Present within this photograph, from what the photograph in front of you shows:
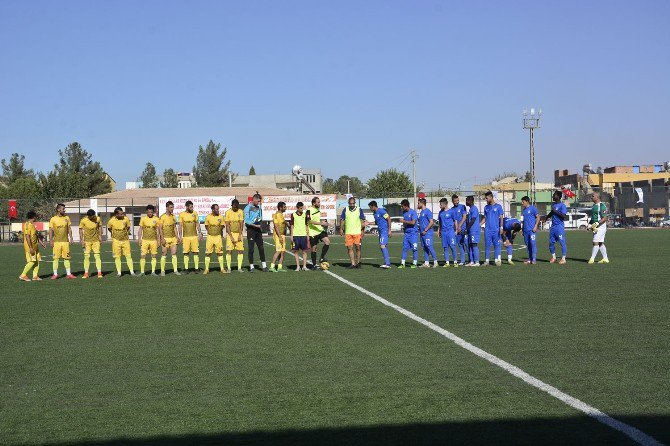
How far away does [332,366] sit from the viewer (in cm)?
781

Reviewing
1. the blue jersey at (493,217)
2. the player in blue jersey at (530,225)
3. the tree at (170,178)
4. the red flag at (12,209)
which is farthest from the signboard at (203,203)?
the tree at (170,178)

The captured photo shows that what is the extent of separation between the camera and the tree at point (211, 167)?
11569cm

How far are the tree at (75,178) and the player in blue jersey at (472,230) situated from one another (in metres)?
74.0

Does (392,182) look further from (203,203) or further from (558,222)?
(558,222)

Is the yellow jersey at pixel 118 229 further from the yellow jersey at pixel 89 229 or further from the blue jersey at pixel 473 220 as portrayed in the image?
the blue jersey at pixel 473 220

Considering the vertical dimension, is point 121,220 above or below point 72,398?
above

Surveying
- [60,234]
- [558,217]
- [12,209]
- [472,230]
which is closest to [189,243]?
[60,234]

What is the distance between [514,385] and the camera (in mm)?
6809

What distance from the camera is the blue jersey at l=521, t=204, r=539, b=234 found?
21.6 metres

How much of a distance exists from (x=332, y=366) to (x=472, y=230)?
45.8ft

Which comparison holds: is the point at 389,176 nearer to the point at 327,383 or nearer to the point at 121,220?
the point at 121,220

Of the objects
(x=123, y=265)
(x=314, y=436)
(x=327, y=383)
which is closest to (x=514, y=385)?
(x=327, y=383)

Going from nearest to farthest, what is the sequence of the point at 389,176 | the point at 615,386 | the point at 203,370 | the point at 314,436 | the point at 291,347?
the point at 314,436
the point at 615,386
the point at 203,370
the point at 291,347
the point at 389,176

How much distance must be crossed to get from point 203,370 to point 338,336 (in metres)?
2.30
